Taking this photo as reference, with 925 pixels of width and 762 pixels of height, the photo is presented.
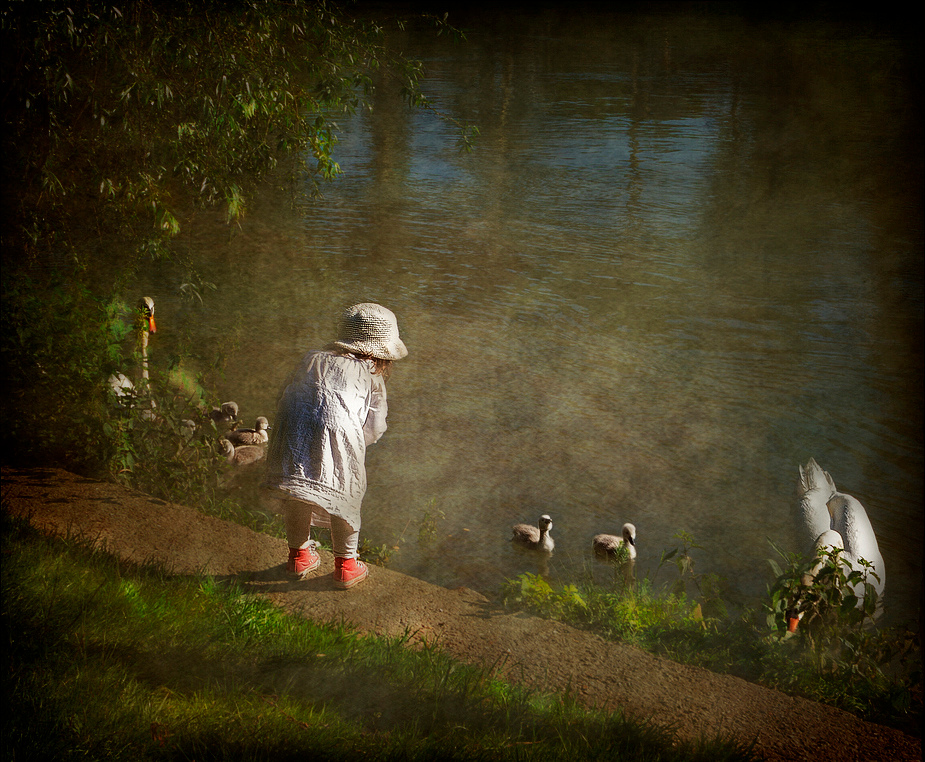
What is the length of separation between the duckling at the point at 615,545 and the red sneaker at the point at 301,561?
129 centimetres

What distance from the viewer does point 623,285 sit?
11.3 ft

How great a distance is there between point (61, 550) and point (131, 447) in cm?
80

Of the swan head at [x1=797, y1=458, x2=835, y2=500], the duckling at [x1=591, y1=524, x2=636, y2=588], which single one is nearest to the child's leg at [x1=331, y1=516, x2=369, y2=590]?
the duckling at [x1=591, y1=524, x2=636, y2=588]

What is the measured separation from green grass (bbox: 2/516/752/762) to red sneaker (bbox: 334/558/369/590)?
0.25 meters

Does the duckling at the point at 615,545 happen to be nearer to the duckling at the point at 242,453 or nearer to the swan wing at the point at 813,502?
the swan wing at the point at 813,502

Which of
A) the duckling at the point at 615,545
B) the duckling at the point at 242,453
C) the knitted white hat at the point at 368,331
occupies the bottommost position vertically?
the duckling at the point at 242,453

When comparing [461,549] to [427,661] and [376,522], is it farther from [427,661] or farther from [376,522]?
[427,661]

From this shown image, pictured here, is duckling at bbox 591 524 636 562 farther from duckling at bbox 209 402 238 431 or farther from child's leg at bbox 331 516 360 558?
duckling at bbox 209 402 238 431

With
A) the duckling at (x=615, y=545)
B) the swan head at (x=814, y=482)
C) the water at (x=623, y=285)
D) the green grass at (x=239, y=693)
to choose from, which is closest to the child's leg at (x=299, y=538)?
the green grass at (x=239, y=693)

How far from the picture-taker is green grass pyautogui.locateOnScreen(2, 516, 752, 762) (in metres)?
1.77

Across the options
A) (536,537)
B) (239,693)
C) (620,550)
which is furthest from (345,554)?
(620,550)

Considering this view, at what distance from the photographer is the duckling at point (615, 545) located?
306 centimetres

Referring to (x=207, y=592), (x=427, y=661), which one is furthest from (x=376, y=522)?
(x=427, y=661)

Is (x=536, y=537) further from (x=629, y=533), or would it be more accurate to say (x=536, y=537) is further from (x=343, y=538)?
(x=343, y=538)
